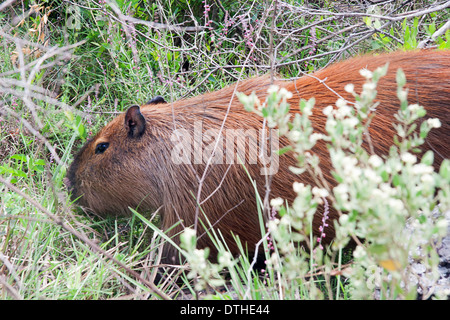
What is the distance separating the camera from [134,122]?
11.4 feet

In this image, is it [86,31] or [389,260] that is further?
[86,31]

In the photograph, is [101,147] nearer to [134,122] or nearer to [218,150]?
[134,122]

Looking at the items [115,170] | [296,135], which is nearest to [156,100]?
[115,170]

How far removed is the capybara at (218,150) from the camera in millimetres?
Answer: 3209

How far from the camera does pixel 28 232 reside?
345 centimetres

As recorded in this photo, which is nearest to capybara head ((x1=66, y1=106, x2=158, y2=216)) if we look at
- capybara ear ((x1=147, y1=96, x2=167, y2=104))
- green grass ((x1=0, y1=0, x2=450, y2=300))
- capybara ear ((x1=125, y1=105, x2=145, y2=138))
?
capybara ear ((x1=125, y1=105, x2=145, y2=138))

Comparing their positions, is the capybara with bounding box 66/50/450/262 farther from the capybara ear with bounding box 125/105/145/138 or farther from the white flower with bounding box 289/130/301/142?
the white flower with bounding box 289/130/301/142

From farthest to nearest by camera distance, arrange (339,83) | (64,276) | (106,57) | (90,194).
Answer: (106,57), (90,194), (339,83), (64,276)

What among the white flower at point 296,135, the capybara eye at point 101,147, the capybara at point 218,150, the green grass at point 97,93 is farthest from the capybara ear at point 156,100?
the white flower at point 296,135

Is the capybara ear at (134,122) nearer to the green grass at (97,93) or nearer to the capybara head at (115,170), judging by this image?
the capybara head at (115,170)

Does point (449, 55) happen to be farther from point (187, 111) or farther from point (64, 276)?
point (64, 276)

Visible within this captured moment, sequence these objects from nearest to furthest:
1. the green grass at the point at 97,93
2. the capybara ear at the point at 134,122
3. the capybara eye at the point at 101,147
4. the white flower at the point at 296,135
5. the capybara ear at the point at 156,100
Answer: the white flower at the point at 296,135 < the green grass at the point at 97,93 < the capybara ear at the point at 134,122 < the capybara eye at the point at 101,147 < the capybara ear at the point at 156,100
